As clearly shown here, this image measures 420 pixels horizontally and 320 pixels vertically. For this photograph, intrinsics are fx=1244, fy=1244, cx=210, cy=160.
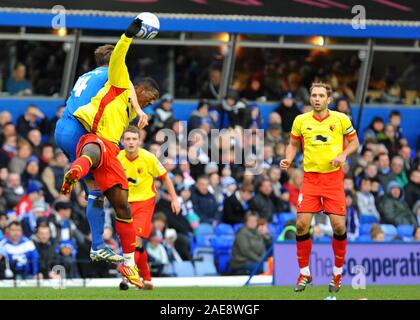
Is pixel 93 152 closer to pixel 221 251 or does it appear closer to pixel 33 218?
pixel 33 218

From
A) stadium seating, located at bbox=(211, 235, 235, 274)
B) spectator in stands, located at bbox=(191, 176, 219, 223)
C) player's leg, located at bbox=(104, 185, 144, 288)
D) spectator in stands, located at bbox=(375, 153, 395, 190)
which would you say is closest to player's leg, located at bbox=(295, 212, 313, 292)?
player's leg, located at bbox=(104, 185, 144, 288)

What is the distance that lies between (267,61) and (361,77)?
243cm

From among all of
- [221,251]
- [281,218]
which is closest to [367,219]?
[281,218]

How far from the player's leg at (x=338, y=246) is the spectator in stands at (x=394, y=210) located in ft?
28.3

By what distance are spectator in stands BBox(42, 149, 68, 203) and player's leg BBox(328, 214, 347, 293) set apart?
23.6ft

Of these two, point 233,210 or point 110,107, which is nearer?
point 110,107

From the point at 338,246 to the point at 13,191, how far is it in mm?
7208

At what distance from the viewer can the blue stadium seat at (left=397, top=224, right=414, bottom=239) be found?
23.5 meters

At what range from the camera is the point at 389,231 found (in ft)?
77.4

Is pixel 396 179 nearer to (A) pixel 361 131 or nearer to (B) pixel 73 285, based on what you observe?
(A) pixel 361 131

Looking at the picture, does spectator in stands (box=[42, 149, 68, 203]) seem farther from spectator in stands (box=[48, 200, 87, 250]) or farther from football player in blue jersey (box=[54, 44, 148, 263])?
football player in blue jersey (box=[54, 44, 148, 263])

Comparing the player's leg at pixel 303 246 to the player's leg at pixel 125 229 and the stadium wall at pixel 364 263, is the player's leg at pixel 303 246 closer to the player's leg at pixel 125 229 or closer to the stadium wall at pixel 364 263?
the player's leg at pixel 125 229

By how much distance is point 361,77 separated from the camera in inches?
1096

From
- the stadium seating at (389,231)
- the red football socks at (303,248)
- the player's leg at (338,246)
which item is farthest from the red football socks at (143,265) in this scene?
the stadium seating at (389,231)
